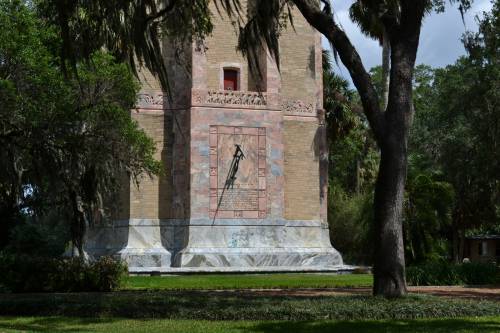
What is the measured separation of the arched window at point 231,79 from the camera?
3438 cm

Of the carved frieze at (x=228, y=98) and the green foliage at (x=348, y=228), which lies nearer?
the carved frieze at (x=228, y=98)

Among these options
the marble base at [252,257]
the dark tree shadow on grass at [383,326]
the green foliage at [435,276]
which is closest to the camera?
the dark tree shadow on grass at [383,326]

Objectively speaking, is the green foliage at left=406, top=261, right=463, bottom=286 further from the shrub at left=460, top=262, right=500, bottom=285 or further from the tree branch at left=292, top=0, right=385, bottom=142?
the tree branch at left=292, top=0, right=385, bottom=142

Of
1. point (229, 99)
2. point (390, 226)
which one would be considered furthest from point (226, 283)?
point (390, 226)

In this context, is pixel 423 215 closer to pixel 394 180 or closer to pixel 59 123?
pixel 394 180

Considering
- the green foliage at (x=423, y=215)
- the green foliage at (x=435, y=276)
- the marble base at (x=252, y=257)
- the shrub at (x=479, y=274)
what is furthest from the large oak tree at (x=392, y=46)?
the green foliage at (x=423, y=215)

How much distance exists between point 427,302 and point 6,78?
1120 centimetres

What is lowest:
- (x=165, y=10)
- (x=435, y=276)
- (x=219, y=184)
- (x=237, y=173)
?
(x=435, y=276)

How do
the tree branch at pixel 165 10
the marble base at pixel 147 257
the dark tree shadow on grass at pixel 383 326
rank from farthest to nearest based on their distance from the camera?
1. the marble base at pixel 147 257
2. the tree branch at pixel 165 10
3. the dark tree shadow on grass at pixel 383 326

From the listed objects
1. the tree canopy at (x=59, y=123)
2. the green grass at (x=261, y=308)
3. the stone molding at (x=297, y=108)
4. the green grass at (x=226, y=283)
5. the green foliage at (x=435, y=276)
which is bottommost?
the green grass at (x=226, y=283)

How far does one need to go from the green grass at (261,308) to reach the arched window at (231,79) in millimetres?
19522

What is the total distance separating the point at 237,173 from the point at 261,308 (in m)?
18.4

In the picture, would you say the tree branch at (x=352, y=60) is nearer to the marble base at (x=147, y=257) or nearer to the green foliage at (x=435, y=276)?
the green foliage at (x=435, y=276)

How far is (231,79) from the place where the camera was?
34469 millimetres
